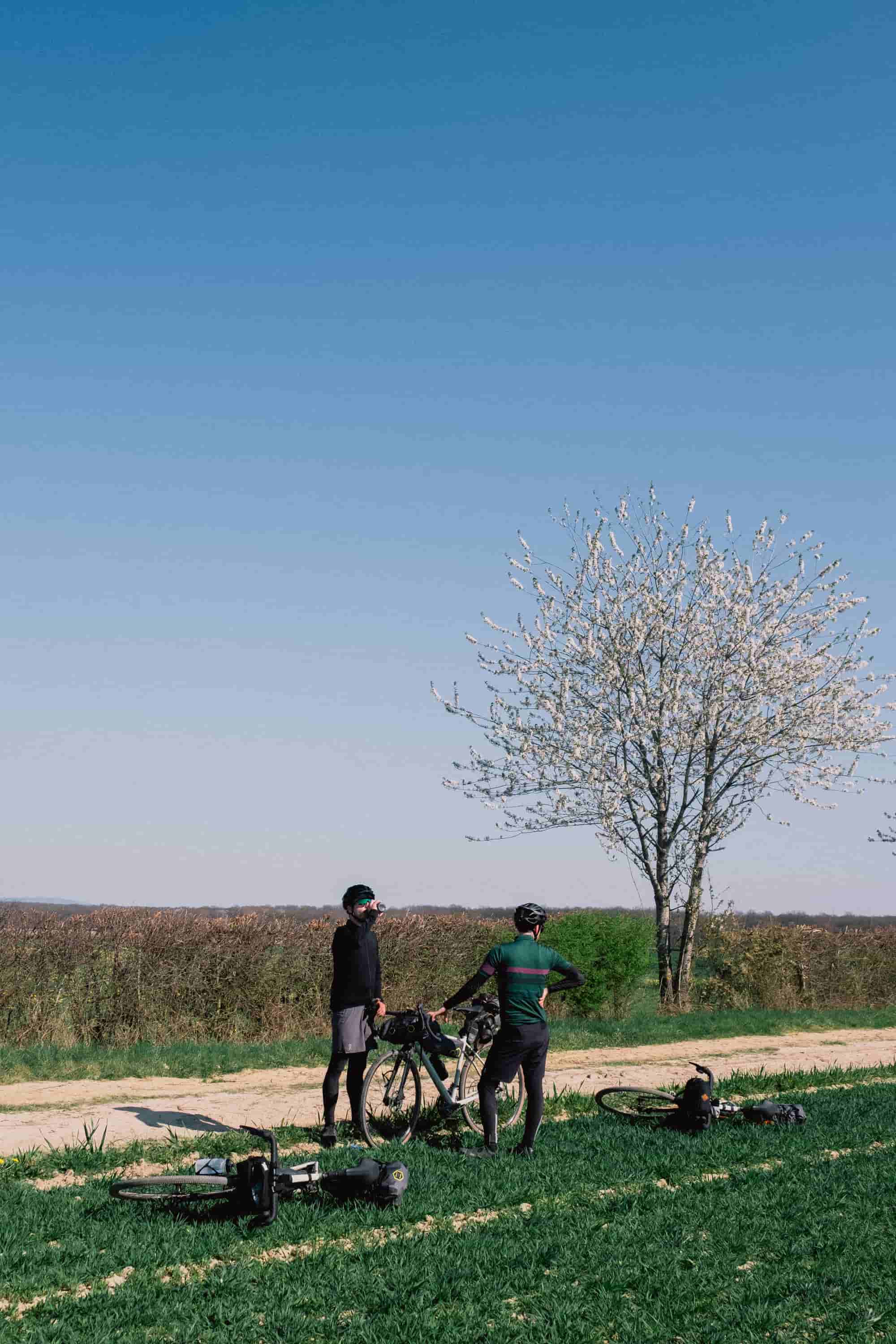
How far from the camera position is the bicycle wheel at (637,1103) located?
35.3ft

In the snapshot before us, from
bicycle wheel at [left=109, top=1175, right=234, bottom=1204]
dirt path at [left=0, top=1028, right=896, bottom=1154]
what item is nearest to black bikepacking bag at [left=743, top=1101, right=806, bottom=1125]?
dirt path at [left=0, top=1028, right=896, bottom=1154]

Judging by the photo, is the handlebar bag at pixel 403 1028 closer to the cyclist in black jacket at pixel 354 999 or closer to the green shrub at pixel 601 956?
the cyclist in black jacket at pixel 354 999

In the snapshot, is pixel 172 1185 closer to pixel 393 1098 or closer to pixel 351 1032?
pixel 351 1032

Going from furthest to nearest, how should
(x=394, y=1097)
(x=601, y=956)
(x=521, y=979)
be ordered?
(x=601, y=956) < (x=394, y=1097) < (x=521, y=979)

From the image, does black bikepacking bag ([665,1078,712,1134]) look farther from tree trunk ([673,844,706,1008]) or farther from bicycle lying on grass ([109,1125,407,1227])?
tree trunk ([673,844,706,1008])

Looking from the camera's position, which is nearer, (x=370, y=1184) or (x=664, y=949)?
(x=370, y=1184)

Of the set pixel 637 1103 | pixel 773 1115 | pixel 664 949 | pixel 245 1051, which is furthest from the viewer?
pixel 664 949

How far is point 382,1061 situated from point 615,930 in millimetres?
11446

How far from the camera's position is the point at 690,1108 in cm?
1030

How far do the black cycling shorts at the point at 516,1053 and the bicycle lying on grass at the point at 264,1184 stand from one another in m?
1.80

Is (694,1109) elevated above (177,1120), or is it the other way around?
(694,1109)

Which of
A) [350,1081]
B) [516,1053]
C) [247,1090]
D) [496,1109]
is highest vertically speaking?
[516,1053]

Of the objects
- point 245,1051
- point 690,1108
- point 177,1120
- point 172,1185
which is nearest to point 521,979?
point 690,1108

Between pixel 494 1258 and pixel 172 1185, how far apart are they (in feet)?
7.36
